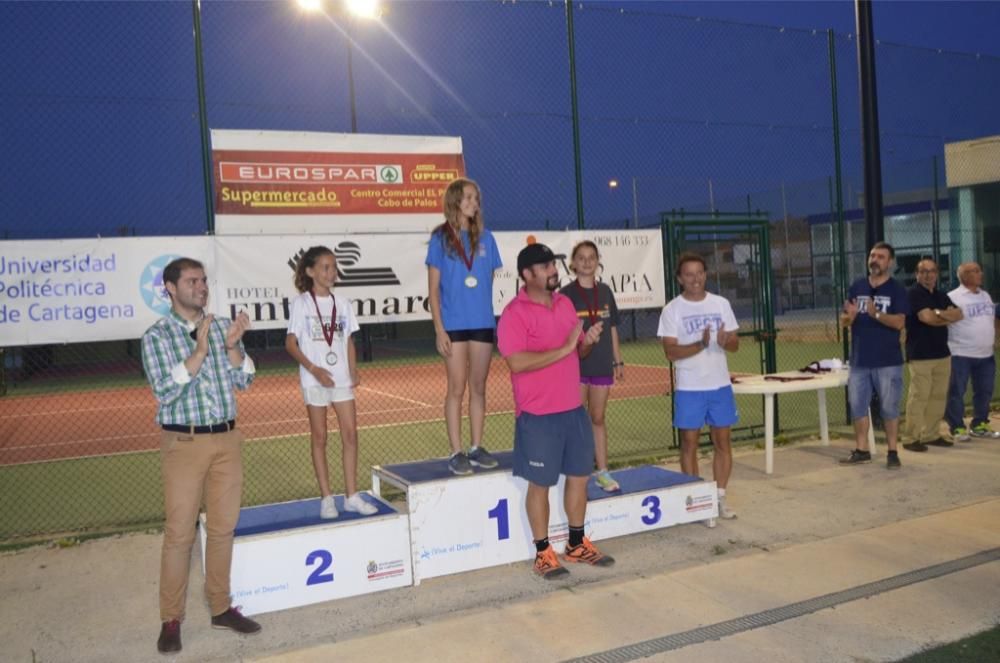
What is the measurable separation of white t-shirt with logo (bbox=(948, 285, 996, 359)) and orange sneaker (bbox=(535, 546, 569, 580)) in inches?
232

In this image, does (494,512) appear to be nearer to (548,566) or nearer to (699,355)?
(548,566)

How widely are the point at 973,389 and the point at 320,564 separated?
7439 mm

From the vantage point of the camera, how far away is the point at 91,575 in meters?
5.35

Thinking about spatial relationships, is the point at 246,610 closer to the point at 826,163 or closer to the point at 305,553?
the point at 305,553

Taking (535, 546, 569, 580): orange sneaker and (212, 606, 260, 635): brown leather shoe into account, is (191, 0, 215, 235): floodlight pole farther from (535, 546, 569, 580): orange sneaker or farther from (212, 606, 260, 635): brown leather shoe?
(535, 546, 569, 580): orange sneaker

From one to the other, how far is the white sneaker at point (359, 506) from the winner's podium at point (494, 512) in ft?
0.77

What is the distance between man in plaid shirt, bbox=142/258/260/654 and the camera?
3979mm

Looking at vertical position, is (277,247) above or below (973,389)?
above

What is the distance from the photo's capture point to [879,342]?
738 centimetres

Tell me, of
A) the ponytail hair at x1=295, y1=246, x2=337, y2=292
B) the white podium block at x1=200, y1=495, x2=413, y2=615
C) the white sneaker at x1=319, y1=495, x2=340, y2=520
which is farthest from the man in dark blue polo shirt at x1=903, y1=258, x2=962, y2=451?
the ponytail hair at x1=295, y1=246, x2=337, y2=292

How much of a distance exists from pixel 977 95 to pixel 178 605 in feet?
43.7

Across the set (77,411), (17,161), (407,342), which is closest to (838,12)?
(407,342)

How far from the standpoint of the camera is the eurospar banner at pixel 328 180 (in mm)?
6766

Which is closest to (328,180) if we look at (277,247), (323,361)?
(277,247)
